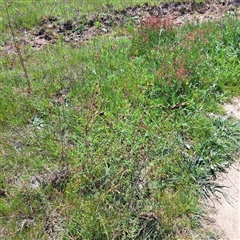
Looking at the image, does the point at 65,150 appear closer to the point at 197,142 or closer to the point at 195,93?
the point at 197,142

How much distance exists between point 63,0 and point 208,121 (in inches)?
202

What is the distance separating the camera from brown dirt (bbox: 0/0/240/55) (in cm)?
588

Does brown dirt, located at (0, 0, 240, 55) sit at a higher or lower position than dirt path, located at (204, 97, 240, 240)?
higher

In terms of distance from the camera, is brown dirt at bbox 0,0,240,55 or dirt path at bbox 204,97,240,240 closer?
dirt path at bbox 204,97,240,240

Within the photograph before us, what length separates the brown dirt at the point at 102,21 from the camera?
232 inches

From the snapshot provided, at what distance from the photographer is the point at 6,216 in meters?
2.69

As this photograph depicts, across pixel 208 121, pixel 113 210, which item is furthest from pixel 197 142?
pixel 113 210

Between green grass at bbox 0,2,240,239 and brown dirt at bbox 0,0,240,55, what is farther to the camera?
brown dirt at bbox 0,0,240,55

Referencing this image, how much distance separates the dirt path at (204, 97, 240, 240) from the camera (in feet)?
8.72

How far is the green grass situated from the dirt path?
0.13m

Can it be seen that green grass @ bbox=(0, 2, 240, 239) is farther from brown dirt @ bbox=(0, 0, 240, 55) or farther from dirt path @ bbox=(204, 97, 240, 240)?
brown dirt @ bbox=(0, 0, 240, 55)

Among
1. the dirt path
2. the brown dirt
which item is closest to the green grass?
the dirt path

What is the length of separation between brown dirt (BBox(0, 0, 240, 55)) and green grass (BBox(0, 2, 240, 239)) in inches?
29.9

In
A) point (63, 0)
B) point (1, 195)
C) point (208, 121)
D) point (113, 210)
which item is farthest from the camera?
point (63, 0)
